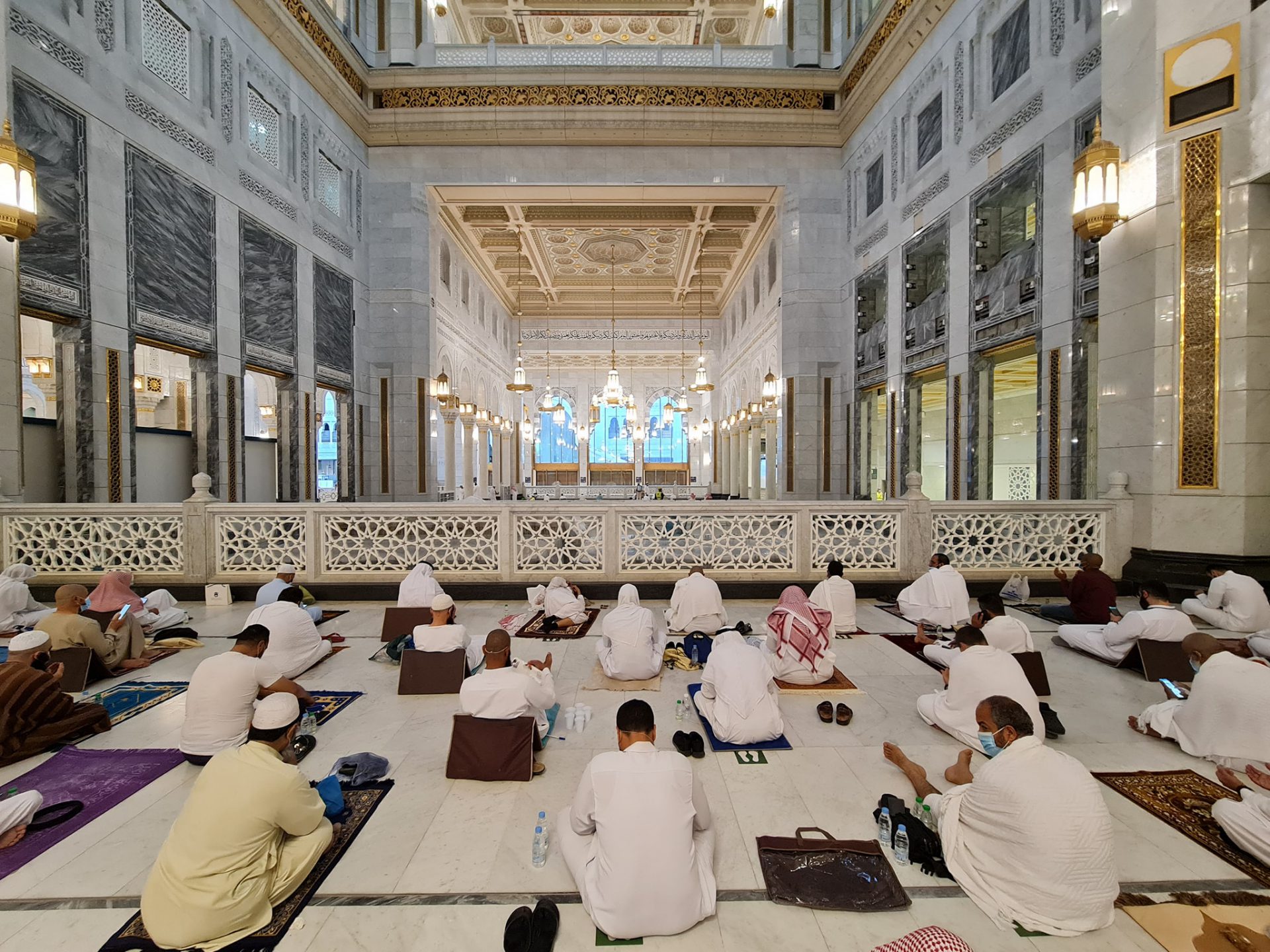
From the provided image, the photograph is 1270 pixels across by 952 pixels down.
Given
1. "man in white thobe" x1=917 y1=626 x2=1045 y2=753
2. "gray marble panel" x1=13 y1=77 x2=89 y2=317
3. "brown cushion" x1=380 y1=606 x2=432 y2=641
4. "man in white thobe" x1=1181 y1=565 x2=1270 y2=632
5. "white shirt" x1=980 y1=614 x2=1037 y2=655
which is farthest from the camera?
"gray marble panel" x1=13 y1=77 x2=89 y2=317

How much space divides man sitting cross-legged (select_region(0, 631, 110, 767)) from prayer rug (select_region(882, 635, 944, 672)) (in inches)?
210

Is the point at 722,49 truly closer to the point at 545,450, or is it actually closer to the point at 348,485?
the point at 348,485

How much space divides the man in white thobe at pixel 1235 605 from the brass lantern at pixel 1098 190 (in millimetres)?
3294

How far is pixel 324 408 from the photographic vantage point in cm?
1277

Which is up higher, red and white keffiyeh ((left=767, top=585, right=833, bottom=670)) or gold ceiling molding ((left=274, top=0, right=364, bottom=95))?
gold ceiling molding ((left=274, top=0, right=364, bottom=95))

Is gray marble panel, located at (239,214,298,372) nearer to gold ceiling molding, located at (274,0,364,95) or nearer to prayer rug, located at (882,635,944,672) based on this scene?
gold ceiling molding, located at (274,0,364,95)

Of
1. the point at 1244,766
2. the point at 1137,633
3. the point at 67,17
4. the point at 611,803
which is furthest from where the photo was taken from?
the point at 67,17

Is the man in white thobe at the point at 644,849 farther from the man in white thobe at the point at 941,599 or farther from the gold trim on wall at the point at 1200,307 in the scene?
the gold trim on wall at the point at 1200,307

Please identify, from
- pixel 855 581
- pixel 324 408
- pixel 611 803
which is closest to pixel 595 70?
pixel 324 408

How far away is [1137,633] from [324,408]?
13.8 metres

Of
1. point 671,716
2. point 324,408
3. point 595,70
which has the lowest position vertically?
point 671,716

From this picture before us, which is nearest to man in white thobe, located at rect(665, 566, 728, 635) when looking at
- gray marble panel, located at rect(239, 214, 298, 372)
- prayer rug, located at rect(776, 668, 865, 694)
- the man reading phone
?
prayer rug, located at rect(776, 668, 865, 694)

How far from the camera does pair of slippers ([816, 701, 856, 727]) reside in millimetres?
3324

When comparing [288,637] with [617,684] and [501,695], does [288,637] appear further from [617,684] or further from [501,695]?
[617,684]
